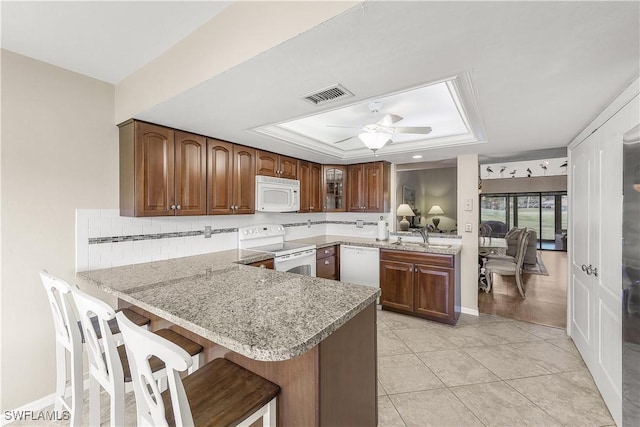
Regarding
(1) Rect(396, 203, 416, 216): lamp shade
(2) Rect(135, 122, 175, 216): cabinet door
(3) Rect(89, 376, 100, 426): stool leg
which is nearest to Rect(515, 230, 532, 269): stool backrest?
(1) Rect(396, 203, 416, 216): lamp shade

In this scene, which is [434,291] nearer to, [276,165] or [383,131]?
[383,131]

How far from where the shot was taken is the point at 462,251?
3.73 meters

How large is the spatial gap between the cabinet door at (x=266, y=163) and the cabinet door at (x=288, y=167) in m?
0.08

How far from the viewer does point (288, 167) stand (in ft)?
12.3

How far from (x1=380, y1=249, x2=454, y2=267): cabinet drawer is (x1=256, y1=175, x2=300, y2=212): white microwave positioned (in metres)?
1.35

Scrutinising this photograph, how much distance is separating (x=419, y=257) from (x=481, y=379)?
144cm


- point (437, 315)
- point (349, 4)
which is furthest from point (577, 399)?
point (349, 4)

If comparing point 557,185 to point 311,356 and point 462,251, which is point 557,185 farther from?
point 311,356

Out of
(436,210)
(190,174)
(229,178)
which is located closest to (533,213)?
(436,210)

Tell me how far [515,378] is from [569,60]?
2.27 m

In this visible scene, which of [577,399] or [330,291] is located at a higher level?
[330,291]

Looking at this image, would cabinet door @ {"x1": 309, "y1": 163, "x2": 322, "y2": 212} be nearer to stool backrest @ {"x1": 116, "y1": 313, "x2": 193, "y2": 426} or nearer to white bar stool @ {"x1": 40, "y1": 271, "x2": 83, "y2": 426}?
white bar stool @ {"x1": 40, "y1": 271, "x2": 83, "y2": 426}

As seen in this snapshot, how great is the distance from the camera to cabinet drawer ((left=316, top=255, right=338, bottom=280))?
3.78 m

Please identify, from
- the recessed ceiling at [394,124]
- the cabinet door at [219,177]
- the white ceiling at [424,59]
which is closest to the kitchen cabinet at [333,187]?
the recessed ceiling at [394,124]
